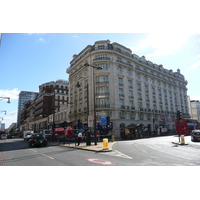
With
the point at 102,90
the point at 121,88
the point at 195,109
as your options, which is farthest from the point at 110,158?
the point at 195,109

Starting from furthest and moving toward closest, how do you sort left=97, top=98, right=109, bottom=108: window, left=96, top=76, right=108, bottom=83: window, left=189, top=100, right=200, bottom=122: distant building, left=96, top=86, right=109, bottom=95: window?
left=189, top=100, right=200, bottom=122: distant building, left=96, top=76, right=108, bottom=83: window, left=96, top=86, right=109, bottom=95: window, left=97, top=98, right=109, bottom=108: window

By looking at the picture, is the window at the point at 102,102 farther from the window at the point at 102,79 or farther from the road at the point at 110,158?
the road at the point at 110,158

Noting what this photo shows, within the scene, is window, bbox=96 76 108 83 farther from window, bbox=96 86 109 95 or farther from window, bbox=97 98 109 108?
window, bbox=97 98 109 108

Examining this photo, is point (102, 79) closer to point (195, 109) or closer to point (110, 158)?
point (110, 158)

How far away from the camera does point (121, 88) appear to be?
41.6 m

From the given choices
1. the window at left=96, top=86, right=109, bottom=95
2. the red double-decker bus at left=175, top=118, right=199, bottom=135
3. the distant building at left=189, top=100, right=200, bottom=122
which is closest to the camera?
the red double-decker bus at left=175, top=118, right=199, bottom=135

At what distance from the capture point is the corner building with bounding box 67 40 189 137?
128 feet

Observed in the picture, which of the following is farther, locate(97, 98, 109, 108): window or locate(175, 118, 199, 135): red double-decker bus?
locate(97, 98, 109, 108): window

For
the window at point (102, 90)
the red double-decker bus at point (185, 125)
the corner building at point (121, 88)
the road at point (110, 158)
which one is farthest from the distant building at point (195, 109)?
the road at point (110, 158)

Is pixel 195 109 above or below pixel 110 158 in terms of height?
above

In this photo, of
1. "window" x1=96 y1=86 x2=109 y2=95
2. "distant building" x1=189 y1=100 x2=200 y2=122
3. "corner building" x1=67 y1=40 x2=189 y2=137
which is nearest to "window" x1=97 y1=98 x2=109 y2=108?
"corner building" x1=67 y1=40 x2=189 y2=137

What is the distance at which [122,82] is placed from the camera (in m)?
42.3
